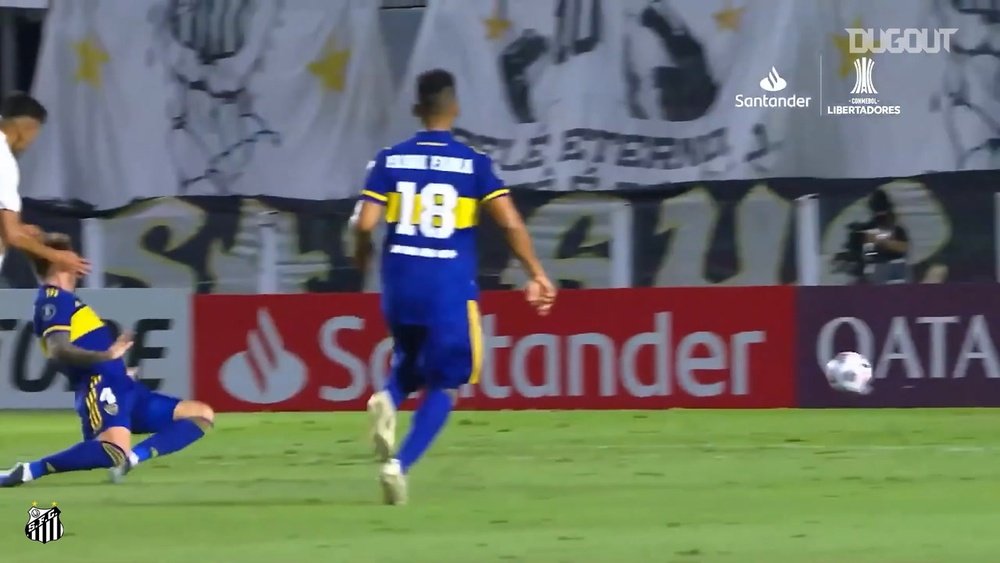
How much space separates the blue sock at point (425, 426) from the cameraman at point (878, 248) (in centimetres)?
928

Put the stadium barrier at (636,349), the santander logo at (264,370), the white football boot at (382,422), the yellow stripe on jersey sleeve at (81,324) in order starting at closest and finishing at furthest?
1. the white football boot at (382,422)
2. the yellow stripe on jersey sleeve at (81,324)
3. the stadium barrier at (636,349)
4. the santander logo at (264,370)

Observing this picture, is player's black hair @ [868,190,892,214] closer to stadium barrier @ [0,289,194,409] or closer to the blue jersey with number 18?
stadium barrier @ [0,289,194,409]

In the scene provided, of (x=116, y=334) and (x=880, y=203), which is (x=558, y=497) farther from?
(x=880, y=203)

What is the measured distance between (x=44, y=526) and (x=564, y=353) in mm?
8586

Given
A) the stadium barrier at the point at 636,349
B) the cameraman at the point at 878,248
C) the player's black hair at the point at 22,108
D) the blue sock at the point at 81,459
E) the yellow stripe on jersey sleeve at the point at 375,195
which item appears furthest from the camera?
the cameraman at the point at 878,248

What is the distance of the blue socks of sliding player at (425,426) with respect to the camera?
9297 millimetres

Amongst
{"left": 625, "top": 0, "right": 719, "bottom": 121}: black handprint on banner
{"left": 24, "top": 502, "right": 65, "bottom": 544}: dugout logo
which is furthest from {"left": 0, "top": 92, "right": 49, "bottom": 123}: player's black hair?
{"left": 625, "top": 0, "right": 719, "bottom": 121}: black handprint on banner

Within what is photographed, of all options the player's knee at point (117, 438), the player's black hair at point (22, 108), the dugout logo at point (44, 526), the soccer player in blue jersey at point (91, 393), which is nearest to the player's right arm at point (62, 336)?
the soccer player in blue jersey at point (91, 393)

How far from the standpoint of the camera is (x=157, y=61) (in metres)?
20.9

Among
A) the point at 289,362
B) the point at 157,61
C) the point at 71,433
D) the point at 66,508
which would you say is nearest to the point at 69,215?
the point at 157,61

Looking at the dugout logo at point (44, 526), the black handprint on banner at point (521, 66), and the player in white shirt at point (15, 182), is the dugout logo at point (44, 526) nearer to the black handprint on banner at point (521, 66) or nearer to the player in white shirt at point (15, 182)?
the player in white shirt at point (15, 182)

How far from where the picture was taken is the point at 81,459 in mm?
10320

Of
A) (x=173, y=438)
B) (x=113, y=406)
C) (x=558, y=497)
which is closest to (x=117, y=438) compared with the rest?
(x=113, y=406)

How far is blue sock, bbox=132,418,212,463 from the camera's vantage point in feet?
35.3
